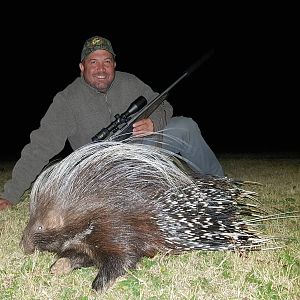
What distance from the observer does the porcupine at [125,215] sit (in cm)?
309

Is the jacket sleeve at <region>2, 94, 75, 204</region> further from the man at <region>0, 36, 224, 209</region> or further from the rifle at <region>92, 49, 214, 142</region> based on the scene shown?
the rifle at <region>92, 49, 214, 142</region>

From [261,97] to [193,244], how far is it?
4615 cm

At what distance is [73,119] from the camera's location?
181 inches

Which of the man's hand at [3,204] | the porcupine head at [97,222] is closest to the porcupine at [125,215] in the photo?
the porcupine head at [97,222]

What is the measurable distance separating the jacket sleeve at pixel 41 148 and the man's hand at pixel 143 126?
61 centimetres

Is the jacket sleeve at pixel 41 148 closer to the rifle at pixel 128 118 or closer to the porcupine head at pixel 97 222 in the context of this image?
the rifle at pixel 128 118

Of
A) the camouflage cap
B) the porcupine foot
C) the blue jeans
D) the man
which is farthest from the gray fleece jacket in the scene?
the porcupine foot

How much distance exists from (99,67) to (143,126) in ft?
2.11

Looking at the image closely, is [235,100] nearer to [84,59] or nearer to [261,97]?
[261,97]

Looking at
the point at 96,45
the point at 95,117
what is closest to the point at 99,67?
the point at 96,45

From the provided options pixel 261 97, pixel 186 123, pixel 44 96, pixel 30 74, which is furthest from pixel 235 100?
pixel 186 123

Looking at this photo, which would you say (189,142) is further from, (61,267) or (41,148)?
(61,267)

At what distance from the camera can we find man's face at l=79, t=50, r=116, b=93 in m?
4.54

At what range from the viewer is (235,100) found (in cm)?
4919
